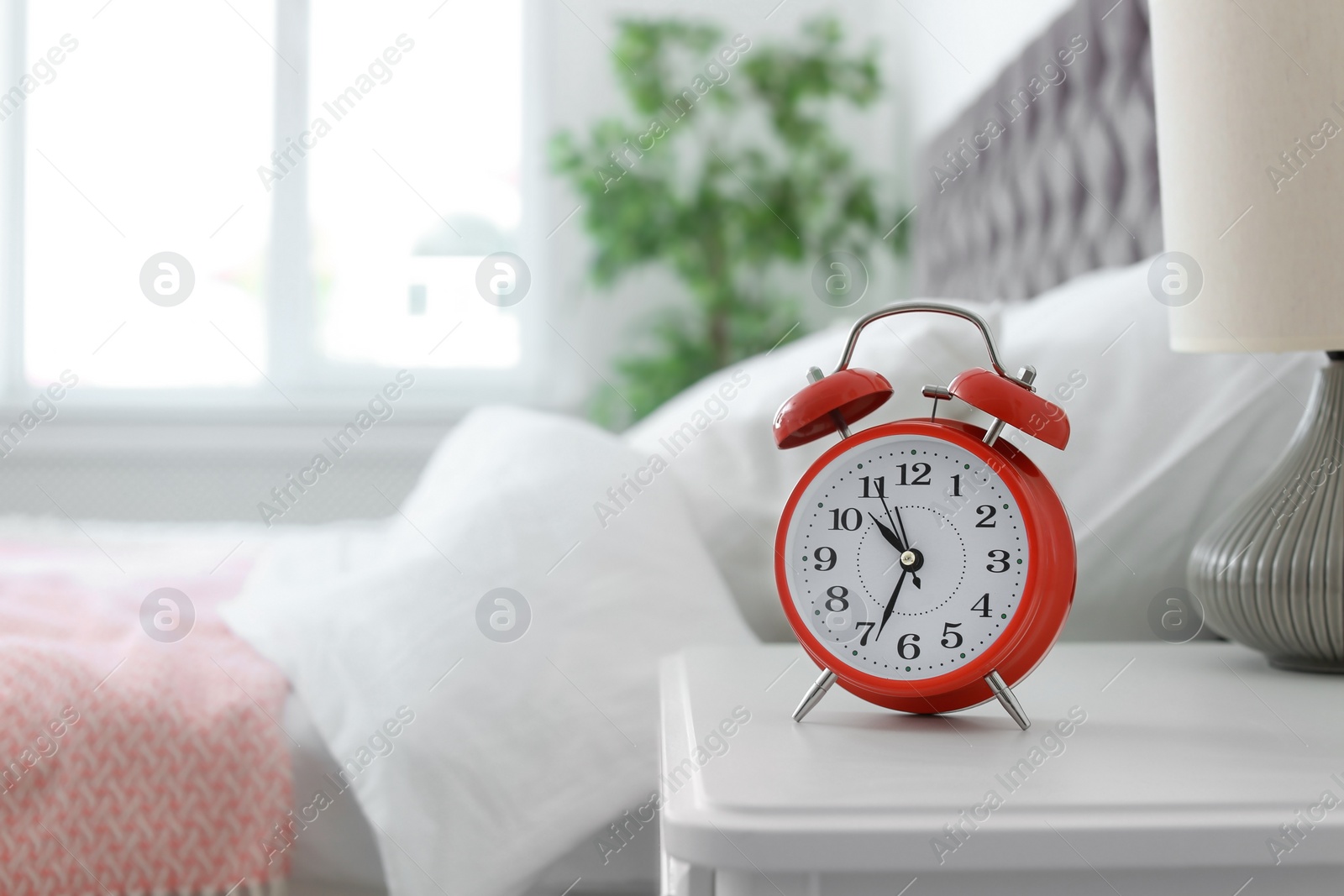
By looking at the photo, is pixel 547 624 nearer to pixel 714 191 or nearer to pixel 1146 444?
pixel 1146 444

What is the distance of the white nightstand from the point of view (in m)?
0.46

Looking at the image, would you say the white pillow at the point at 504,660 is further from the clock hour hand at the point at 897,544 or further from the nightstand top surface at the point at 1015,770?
the clock hour hand at the point at 897,544

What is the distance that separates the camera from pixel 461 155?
128 inches

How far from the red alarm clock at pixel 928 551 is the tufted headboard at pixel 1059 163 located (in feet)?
2.69

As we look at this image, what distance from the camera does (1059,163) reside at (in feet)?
5.45

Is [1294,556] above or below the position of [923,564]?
below

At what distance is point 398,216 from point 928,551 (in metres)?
2.89

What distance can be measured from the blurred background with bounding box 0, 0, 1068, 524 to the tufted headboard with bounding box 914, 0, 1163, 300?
727 millimetres

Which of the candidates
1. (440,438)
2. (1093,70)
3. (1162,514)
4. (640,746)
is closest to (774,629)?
(640,746)

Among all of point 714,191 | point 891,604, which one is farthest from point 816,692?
point 714,191

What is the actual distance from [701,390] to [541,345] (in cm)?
189

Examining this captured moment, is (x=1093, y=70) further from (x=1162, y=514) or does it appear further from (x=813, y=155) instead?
(x=813, y=155)

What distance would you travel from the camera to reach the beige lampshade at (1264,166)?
69cm

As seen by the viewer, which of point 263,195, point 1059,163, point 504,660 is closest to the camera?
point 504,660
